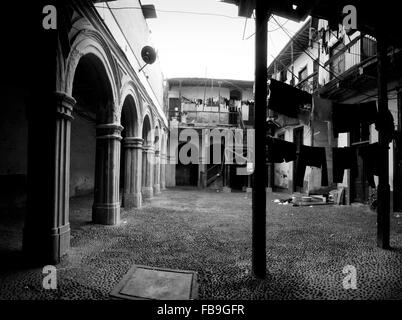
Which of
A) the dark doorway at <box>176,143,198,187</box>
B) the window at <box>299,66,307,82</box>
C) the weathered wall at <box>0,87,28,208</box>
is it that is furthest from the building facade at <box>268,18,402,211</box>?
the weathered wall at <box>0,87,28,208</box>

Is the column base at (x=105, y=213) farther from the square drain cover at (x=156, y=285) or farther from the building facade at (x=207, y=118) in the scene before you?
the building facade at (x=207, y=118)

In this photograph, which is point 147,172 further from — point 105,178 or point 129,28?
point 129,28

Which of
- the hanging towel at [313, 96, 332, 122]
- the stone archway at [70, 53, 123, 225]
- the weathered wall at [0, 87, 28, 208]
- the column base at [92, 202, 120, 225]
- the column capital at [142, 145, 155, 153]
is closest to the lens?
the hanging towel at [313, 96, 332, 122]

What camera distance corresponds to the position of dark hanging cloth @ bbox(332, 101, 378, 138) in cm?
493

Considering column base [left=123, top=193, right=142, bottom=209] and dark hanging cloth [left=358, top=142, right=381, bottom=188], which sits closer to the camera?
dark hanging cloth [left=358, top=142, right=381, bottom=188]

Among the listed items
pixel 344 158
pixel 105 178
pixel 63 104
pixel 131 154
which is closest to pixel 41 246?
pixel 63 104

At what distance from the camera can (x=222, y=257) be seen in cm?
455

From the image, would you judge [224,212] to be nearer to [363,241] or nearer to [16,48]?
[363,241]

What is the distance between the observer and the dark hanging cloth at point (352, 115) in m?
4.93

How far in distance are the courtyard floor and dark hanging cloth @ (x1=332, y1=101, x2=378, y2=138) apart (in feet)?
8.08

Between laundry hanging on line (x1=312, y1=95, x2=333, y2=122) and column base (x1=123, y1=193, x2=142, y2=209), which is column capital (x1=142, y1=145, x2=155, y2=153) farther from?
laundry hanging on line (x1=312, y1=95, x2=333, y2=122)

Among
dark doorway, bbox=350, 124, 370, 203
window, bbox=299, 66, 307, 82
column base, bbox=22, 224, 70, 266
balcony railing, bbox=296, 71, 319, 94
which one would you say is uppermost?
window, bbox=299, 66, 307, 82

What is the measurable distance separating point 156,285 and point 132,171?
6.54 meters
